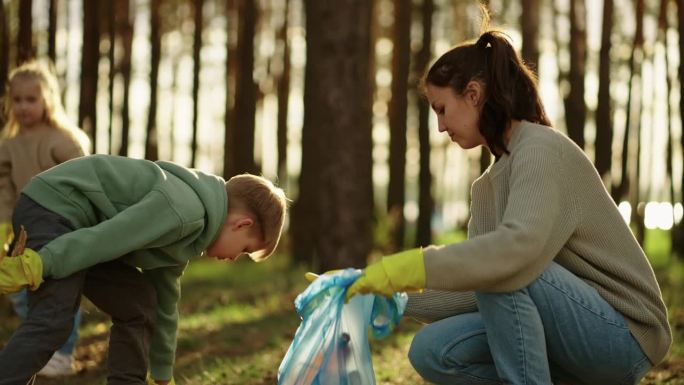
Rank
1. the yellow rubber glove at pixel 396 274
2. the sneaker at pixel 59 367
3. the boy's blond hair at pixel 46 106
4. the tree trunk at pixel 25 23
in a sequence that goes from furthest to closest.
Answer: the tree trunk at pixel 25 23
the boy's blond hair at pixel 46 106
the sneaker at pixel 59 367
the yellow rubber glove at pixel 396 274

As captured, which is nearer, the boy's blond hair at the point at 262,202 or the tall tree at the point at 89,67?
the boy's blond hair at the point at 262,202

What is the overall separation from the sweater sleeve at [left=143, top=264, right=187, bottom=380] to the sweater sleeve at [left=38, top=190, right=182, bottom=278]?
1.60 feet

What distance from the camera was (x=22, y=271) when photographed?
10.5 ft

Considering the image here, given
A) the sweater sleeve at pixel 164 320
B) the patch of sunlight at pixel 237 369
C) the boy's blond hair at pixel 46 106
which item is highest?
the boy's blond hair at pixel 46 106

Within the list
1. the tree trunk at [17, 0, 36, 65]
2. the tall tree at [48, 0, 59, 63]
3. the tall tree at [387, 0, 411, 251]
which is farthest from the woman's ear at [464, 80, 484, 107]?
the tall tree at [387, 0, 411, 251]

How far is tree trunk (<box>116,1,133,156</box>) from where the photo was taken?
14209 mm

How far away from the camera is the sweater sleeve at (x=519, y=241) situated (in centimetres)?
286

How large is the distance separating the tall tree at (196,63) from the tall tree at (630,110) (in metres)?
6.41

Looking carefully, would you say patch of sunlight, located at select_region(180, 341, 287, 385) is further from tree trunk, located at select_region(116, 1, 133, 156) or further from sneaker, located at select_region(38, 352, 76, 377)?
tree trunk, located at select_region(116, 1, 133, 156)

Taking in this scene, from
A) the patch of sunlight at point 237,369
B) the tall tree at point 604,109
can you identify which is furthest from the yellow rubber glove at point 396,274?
the tall tree at point 604,109

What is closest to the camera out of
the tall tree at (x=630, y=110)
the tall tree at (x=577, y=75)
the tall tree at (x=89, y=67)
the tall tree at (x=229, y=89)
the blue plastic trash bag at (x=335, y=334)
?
the blue plastic trash bag at (x=335, y=334)

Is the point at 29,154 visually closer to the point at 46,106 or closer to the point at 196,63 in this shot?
the point at 46,106

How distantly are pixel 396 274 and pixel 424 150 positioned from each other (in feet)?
35.0

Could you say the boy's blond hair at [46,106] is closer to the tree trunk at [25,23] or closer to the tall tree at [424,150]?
the tree trunk at [25,23]
